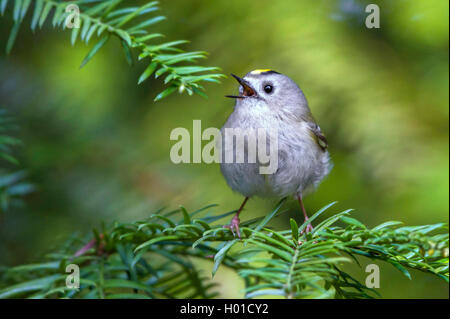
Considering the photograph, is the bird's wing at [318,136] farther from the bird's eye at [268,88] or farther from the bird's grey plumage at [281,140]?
the bird's eye at [268,88]

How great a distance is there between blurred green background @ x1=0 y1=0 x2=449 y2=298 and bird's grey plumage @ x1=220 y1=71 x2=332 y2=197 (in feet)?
0.22

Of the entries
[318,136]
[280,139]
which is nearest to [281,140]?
[280,139]

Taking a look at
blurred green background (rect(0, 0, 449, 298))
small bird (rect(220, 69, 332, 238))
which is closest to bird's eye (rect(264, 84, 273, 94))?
small bird (rect(220, 69, 332, 238))

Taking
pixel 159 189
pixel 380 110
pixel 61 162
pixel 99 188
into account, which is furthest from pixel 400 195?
pixel 61 162

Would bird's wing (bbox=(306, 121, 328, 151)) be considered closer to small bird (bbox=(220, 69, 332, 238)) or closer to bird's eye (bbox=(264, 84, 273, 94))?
small bird (bbox=(220, 69, 332, 238))

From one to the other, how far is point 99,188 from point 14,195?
0.23 m

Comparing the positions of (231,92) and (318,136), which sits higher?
(231,92)

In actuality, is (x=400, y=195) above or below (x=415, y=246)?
above

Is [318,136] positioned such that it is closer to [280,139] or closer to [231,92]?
[280,139]

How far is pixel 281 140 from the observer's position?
1.36 metres
